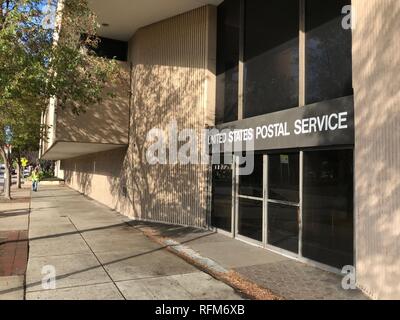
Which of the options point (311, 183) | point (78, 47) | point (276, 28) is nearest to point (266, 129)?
point (311, 183)

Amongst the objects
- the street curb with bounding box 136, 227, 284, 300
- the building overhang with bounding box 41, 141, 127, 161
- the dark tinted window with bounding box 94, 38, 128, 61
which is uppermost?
the dark tinted window with bounding box 94, 38, 128, 61

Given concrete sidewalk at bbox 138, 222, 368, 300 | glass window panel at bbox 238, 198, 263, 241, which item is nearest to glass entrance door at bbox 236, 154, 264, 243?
glass window panel at bbox 238, 198, 263, 241

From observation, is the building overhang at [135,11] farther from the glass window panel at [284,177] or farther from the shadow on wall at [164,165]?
the glass window panel at [284,177]

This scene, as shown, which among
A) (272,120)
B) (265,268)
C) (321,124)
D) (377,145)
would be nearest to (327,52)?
(321,124)

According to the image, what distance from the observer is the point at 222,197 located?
11.0 meters

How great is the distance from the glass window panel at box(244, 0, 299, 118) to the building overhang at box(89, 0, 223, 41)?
211 centimetres

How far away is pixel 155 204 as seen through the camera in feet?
42.1

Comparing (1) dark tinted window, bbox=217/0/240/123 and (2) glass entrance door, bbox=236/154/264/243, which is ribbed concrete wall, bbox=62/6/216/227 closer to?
(1) dark tinted window, bbox=217/0/240/123

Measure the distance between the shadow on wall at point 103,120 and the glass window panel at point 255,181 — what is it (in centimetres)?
564

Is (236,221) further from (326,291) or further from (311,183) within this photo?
(326,291)

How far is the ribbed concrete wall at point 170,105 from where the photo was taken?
11703 mm

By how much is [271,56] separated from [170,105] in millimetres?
4117

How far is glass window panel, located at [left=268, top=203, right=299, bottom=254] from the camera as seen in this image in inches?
323

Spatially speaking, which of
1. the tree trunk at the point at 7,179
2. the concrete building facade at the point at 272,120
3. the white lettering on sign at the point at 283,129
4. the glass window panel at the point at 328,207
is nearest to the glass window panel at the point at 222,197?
the concrete building facade at the point at 272,120
